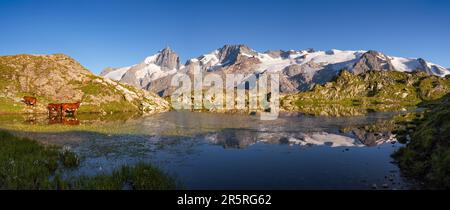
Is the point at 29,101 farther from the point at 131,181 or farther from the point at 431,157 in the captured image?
the point at 431,157

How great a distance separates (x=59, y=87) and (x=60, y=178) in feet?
435

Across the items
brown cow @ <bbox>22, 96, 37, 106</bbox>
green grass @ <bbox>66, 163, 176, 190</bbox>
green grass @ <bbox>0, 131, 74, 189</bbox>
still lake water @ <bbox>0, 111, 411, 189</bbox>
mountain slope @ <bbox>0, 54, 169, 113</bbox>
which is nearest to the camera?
green grass @ <bbox>66, 163, 176, 190</bbox>

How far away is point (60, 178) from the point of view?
23.8 meters

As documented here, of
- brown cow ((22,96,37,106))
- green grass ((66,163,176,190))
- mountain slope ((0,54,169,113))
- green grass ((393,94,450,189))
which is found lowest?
green grass ((66,163,176,190))

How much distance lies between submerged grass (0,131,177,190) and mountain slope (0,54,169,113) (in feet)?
317

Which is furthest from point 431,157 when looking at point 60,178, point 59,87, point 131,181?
point 59,87

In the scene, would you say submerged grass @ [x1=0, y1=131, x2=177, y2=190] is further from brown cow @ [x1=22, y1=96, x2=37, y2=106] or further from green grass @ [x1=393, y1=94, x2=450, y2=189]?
brown cow @ [x1=22, y1=96, x2=37, y2=106]

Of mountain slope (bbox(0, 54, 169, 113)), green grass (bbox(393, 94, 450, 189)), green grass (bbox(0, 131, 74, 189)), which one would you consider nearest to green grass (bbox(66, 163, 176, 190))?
green grass (bbox(0, 131, 74, 189))

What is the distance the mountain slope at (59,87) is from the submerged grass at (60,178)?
3799 inches

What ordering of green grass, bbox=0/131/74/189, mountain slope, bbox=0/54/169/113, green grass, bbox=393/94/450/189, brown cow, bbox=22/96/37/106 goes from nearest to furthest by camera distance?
green grass, bbox=0/131/74/189 < green grass, bbox=393/94/450/189 < brown cow, bbox=22/96/37/106 < mountain slope, bbox=0/54/169/113

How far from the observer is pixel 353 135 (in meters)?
55.1

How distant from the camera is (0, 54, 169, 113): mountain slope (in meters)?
127

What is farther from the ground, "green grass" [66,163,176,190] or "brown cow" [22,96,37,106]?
"brown cow" [22,96,37,106]
